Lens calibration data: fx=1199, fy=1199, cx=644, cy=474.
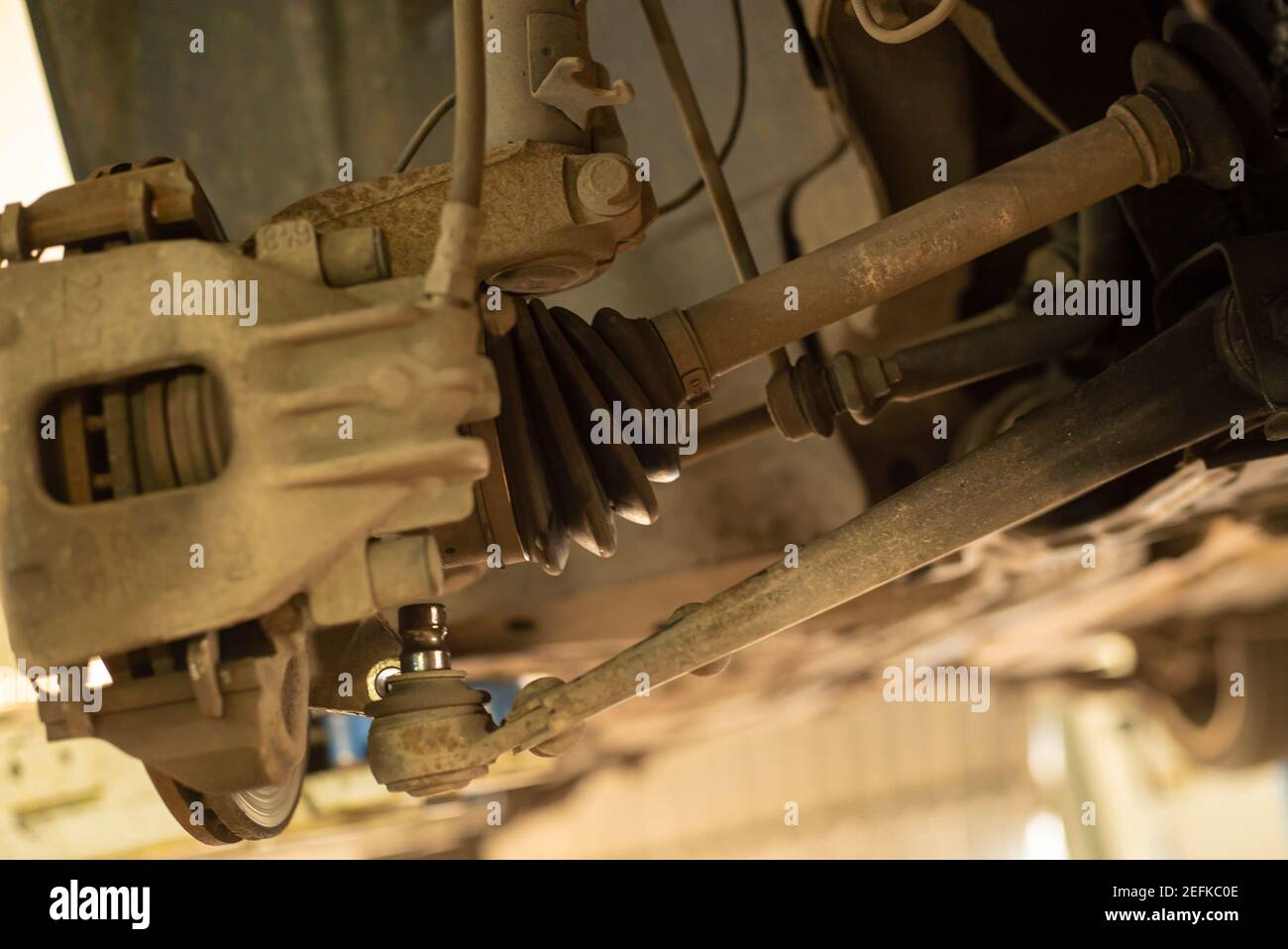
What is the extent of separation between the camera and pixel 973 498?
2.46ft

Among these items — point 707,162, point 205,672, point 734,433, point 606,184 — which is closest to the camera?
point 205,672

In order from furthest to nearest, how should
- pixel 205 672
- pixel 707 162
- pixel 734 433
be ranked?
1. pixel 734 433
2. pixel 707 162
3. pixel 205 672

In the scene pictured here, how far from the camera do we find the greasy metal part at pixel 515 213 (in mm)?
662

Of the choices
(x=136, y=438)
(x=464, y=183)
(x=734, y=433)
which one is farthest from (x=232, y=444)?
(x=734, y=433)

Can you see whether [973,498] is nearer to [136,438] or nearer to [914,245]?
[914,245]

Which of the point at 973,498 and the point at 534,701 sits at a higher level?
the point at 973,498

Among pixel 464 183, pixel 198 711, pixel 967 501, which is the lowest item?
pixel 198 711

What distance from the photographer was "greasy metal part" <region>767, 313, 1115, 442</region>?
86cm

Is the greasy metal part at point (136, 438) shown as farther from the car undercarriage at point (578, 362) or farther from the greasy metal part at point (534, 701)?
the greasy metal part at point (534, 701)

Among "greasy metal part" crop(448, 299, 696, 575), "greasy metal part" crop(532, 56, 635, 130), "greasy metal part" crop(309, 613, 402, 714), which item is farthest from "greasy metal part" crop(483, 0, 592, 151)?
"greasy metal part" crop(309, 613, 402, 714)

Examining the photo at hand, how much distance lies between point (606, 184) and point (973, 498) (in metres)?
0.30

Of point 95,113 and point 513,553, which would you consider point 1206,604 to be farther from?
point 95,113

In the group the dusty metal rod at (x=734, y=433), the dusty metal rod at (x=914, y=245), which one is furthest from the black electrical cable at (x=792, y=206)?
the dusty metal rod at (x=914, y=245)

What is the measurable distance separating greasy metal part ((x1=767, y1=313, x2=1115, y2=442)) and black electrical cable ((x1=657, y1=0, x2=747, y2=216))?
8.9 inches
